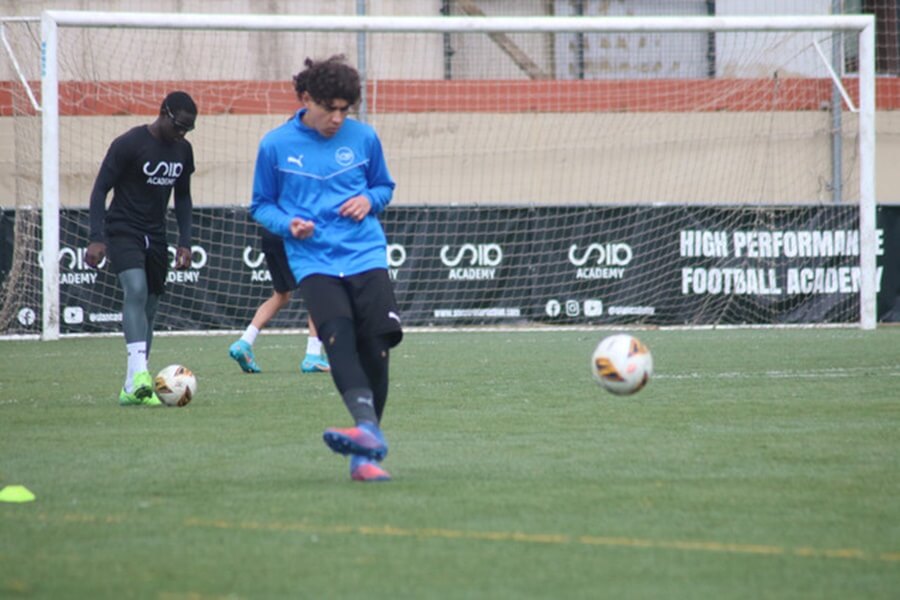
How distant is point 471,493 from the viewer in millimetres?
5590

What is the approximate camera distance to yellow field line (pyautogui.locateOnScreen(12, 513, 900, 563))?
439 cm

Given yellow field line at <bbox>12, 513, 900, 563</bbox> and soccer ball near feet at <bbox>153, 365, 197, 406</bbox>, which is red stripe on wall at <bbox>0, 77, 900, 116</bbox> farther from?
yellow field line at <bbox>12, 513, 900, 563</bbox>

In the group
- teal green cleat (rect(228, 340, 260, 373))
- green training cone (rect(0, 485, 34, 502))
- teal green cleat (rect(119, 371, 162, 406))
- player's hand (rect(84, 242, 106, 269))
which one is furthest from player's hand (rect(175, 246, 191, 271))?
green training cone (rect(0, 485, 34, 502))

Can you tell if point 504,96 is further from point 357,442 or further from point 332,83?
point 357,442

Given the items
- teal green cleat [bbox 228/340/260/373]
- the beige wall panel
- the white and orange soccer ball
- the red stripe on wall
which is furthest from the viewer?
the beige wall panel

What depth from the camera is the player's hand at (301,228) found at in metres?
6.18

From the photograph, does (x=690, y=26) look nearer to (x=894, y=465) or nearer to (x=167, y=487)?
(x=894, y=465)

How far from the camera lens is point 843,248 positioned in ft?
63.5

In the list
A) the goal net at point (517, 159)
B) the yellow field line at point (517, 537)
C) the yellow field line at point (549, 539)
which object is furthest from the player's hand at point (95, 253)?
the goal net at point (517, 159)

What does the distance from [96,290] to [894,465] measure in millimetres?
13461

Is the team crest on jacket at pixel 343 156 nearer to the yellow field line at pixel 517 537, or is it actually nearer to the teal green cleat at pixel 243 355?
the yellow field line at pixel 517 537

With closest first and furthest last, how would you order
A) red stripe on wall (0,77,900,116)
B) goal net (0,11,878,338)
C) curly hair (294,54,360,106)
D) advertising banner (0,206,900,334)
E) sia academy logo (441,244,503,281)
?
curly hair (294,54,360,106) < goal net (0,11,878,338) < advertising banner (0,206,900,334) < sia academy logo (441,244,503,281) < red stripe on wall (0,77,900,116)

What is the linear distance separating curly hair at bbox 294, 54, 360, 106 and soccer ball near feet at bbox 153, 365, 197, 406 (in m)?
3.31

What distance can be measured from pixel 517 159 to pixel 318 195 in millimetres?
16168
